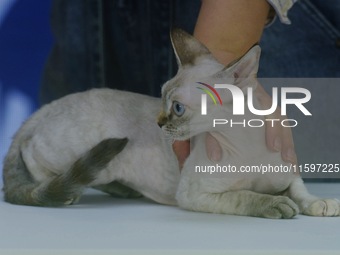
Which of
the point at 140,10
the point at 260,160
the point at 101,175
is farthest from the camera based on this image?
the point at 140,10

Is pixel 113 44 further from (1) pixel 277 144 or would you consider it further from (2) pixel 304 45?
(1) pixel 277 144

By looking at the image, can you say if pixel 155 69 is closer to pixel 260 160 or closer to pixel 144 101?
pixel 144 101

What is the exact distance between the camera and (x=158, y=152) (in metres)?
1.32

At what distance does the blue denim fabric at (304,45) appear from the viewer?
63.2 inches

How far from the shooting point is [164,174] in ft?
4.34

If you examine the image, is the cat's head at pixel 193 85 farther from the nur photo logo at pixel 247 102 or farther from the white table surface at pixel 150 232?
the white table surface at pixel 150 232

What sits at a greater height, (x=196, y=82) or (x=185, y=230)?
(x=196, y=82)

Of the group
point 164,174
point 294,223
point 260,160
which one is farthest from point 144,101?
point 294,223

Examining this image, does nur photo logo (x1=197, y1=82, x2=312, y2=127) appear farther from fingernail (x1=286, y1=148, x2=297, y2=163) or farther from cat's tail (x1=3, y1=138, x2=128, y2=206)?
cat's tail (x1=3, y1=138, x2=128, y2=206)

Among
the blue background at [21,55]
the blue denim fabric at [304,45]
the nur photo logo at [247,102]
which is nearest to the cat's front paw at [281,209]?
the nur photo logo at [247,102]

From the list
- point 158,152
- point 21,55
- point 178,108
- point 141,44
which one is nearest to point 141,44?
point 141,44

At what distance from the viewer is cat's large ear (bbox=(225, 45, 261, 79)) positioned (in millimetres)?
1092

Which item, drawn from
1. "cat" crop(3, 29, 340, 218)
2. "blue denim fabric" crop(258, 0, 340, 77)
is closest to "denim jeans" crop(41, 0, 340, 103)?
"blue denim fabric" crop(258, 0, 340, 77)

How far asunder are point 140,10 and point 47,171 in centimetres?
46
